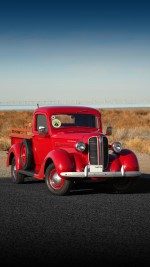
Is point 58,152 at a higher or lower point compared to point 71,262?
higher

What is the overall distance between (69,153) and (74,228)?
4.24 m

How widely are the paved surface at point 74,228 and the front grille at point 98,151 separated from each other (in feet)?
2.56

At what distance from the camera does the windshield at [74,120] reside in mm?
13872

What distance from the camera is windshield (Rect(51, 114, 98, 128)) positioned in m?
13.9

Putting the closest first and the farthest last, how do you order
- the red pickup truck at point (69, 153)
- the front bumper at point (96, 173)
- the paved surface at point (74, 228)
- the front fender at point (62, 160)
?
A: 1. the paved surface at point (74, 228)
2. the front bumper at point (96, 173)
3. the front fender at point (62, 160)
4. the red pickup truck at point (69, 153)

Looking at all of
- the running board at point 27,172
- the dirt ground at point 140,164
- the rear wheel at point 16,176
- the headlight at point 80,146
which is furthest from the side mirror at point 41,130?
the dirt ground at point 140,164

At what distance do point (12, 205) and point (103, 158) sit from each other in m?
2.58

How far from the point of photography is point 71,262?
21.5 feet

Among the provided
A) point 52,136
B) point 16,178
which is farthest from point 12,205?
point 16,178

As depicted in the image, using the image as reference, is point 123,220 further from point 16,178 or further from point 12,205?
point 16,178

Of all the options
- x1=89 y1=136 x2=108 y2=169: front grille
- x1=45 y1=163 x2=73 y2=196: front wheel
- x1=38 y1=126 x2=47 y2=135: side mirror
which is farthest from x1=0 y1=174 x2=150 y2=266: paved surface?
x1=38 y1=126 x2=47 y2=135: side mirror

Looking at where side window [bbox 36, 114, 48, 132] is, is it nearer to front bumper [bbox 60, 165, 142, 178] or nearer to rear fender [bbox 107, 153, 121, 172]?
rear fender [bbox 107, 153, 121, 172]

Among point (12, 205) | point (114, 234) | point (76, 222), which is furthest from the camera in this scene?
point (12, 205)

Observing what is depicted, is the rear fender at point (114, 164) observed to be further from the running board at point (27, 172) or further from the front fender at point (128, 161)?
the running board at point (27, 172)
